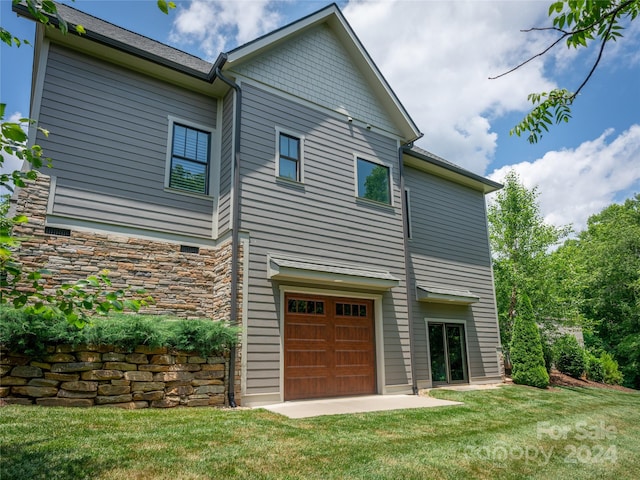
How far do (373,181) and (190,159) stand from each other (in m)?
4.68

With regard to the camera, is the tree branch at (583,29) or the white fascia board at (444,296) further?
the white fascia board at (444,296)

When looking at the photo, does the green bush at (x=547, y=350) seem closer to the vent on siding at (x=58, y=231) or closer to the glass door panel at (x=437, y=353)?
the glass door panel at (x=437, y=353)

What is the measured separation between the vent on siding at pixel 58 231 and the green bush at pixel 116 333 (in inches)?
77.1

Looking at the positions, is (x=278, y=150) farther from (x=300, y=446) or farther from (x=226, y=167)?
(x=300, y=446)

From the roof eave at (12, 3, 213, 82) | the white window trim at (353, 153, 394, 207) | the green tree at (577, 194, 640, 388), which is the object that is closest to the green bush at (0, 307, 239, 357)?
the white window trim at (353, 153, 394, 207)

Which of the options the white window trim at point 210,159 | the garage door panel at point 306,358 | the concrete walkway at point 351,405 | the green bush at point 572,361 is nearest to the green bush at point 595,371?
the green bush at point 572,361

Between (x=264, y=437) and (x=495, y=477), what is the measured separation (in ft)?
8.77

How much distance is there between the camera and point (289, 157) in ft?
33.1

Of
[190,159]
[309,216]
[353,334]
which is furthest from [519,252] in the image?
[190,159]

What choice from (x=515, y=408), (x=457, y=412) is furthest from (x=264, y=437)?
(x=515, y=408)

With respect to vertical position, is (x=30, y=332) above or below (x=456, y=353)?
above

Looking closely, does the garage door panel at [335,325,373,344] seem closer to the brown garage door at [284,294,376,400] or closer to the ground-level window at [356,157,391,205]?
the brown garage door at [284,294,376,400]

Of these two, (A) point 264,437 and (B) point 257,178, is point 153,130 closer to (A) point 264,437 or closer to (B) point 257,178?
(B) point 257,178

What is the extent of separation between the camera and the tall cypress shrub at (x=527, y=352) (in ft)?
43.3
